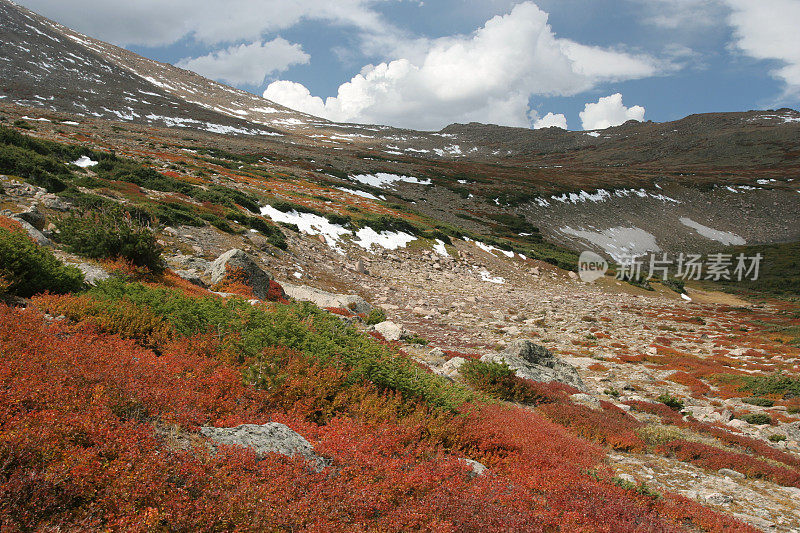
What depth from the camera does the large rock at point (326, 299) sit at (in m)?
16.4

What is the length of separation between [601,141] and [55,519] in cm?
19640

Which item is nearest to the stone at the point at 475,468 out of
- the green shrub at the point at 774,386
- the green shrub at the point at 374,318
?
the green shrub at the point at 374,318

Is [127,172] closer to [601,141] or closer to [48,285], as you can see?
[48,285]

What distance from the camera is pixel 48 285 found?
7.30m

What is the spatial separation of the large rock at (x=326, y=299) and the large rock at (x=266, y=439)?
38.2 feet

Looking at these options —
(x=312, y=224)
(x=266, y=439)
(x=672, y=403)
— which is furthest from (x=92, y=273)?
(x=312, y=224)

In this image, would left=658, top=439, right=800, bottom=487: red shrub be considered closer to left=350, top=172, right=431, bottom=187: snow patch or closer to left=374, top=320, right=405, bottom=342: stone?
left=374, top=320, right=405, bottom=342: stone

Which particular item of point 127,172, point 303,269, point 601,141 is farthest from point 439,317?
point 601,141

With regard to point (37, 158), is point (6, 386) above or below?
below

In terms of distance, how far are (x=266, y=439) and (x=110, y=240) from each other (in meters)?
9.52

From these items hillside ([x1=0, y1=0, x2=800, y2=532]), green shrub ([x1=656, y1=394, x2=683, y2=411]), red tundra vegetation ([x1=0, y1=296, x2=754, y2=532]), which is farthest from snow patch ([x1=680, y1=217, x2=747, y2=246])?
red tundra vegetation ([x1=0, y1=296, x2=754, y2=532])

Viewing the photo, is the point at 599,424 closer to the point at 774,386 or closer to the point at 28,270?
the point at 774,386

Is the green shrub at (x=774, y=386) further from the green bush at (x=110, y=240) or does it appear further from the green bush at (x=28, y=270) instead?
the green bush at (x=28, y=270)

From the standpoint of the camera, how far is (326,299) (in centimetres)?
1672
